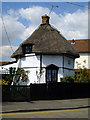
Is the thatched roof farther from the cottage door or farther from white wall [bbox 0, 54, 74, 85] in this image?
the cottage door

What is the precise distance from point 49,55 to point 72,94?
277 inches

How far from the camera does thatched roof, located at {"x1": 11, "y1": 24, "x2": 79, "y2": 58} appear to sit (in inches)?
1043

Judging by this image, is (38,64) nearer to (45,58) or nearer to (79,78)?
(45,58)

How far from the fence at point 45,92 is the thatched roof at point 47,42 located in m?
6.11

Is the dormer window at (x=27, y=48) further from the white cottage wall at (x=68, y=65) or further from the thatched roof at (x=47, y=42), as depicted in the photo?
the white cottage wall at (x=68, y=65)

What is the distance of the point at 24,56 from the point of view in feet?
90.9

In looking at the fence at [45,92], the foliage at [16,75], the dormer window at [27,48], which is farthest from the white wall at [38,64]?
the fence at [45,92]

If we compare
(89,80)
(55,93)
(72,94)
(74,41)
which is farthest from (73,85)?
(74,41)

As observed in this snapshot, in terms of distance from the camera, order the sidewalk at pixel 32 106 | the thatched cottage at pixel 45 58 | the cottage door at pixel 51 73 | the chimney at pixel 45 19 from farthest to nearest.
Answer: the chimney at pixel 45 19 → the cottage door at pixel 51 73 → the thatched cottage at pixel 45 58 → the sidewalk at pixel 32 106

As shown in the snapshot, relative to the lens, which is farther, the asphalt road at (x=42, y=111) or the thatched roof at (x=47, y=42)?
the thatched roof at (x=47, y=42)

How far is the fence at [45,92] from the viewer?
17047 mm

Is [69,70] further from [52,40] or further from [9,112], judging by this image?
[9,112]

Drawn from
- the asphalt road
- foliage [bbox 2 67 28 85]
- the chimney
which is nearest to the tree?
foliage [bbox 2 67 28 85]

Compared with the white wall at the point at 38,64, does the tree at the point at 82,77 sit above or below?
below
